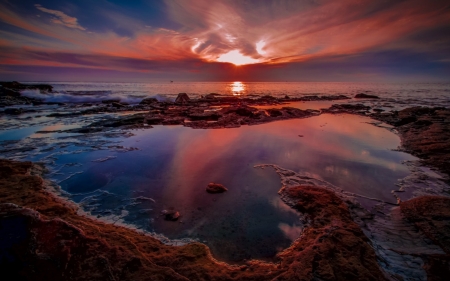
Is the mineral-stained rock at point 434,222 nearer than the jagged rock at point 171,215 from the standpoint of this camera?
Yes

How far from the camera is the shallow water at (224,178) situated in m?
4.34

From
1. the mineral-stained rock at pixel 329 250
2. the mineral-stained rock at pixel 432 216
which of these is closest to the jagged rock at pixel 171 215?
the mineral-stained rock at pixel 329 250

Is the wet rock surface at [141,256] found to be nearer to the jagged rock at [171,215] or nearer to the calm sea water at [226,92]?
the jagged rock at [171,215]

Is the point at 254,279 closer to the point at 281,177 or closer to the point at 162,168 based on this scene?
the point at 281,177

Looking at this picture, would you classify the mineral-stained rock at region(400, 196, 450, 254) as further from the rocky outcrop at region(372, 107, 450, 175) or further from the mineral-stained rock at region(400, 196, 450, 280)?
the rocky outcrop at region(372, 107, 450, 175)

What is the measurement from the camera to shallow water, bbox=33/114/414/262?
171 inches

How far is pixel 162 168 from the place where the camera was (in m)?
7.66

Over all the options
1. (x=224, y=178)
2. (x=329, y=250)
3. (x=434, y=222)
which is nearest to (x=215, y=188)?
(x=224, y=178)

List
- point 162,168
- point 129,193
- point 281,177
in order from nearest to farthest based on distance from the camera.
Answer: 1. point 129,193
2. point 281,177
3. point 162,168

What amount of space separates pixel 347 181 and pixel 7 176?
10.7 meters

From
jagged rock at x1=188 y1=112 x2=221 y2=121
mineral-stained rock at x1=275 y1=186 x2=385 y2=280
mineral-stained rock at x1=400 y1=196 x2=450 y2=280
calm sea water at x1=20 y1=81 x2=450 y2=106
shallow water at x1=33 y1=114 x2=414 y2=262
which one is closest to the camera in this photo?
mineral-stained rock at x1=275 y1=186 x2=385 y2=280

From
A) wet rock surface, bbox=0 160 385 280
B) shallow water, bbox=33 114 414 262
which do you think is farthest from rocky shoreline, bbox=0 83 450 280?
shallow water, bbox=33 114 414 262

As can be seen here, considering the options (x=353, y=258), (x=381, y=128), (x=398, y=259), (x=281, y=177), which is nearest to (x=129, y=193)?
(x=281, y=177)

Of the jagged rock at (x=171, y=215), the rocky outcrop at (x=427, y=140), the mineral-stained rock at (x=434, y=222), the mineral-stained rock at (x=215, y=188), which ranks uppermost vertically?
the rocky outcrop at (x=427, y=140)
